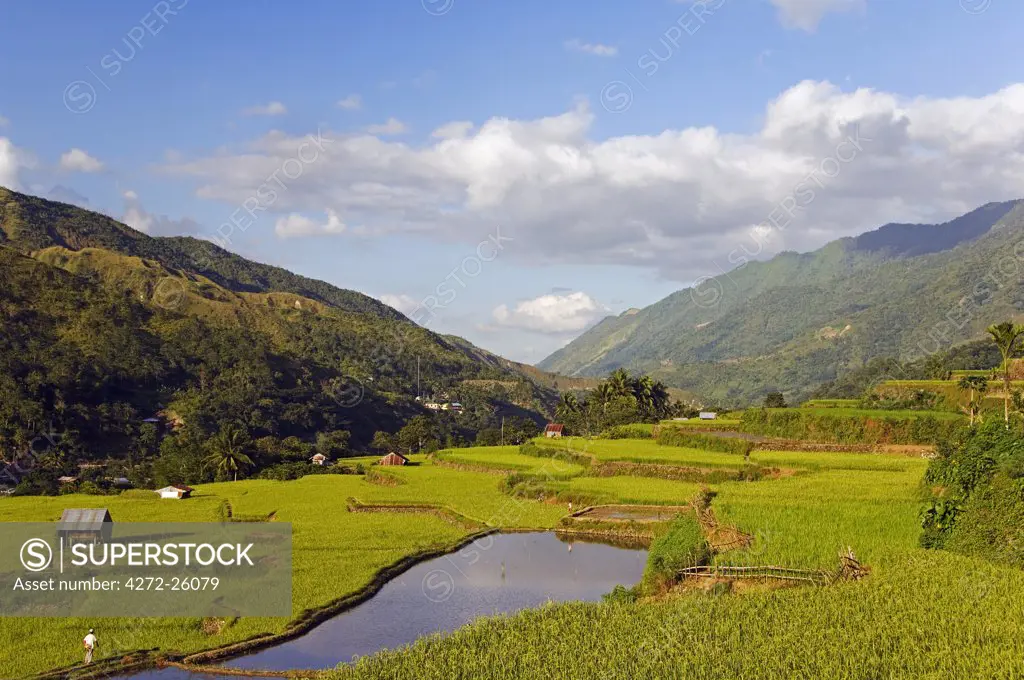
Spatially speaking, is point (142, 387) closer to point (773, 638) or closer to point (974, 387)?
point (974, 387)

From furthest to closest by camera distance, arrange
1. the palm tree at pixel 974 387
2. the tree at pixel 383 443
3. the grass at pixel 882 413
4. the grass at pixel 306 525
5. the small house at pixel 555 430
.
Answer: the tree at pixel 383 443
the small house at pixel 555 430
the palm tree at pixel 974 387
the grass at pixel 882 413
the grass at pixel 306 525

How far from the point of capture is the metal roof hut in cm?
3841

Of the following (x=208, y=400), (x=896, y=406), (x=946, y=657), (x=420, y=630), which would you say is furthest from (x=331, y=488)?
(x=208, y=400)

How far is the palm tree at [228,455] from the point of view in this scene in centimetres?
8244

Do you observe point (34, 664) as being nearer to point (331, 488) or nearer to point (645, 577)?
point (645, 577)

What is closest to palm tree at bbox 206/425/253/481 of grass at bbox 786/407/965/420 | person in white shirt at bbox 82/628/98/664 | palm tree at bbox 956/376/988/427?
grass at bbox 786/407/965/420

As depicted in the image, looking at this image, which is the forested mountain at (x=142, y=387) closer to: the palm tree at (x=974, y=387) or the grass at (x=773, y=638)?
the grass at (x=773, y=638)

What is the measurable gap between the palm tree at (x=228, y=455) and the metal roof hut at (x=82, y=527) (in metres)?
43.7

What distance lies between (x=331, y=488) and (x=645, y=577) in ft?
138

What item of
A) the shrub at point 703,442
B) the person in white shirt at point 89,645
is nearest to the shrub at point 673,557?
the person in white shirt at point 89,645

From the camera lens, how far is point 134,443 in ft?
347

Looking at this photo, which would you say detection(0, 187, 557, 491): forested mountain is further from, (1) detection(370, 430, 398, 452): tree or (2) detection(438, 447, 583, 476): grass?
(2) detection(438, 447, 583, 476): grass

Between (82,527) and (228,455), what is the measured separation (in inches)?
1767

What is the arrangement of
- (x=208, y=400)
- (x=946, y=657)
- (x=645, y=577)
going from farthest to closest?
(x=208, y=400), (x=645, y=577), (x=946, y=657)
